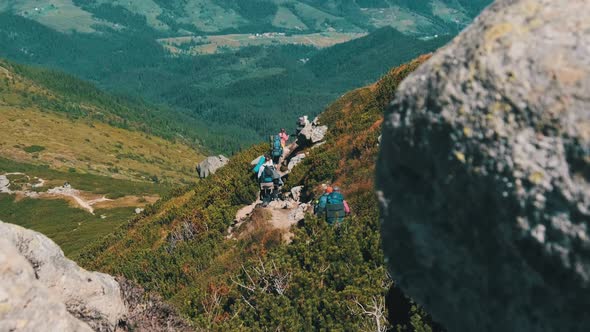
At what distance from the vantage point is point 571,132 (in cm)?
445

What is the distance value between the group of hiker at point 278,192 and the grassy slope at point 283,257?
0.51 m

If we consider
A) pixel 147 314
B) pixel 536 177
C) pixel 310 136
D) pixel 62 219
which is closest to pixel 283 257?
pixel 147 314

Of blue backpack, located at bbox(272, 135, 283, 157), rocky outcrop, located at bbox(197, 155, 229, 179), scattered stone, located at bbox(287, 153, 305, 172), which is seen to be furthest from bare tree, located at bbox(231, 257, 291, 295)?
rocky outcrop, located at bbox(197, 155, 229, 179)

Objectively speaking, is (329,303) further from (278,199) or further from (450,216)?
(278,199)

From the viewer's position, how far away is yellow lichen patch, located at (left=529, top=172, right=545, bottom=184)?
4.57 meters

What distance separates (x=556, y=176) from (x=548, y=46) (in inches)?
46.6

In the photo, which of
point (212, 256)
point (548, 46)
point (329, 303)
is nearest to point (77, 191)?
point (212, 256)

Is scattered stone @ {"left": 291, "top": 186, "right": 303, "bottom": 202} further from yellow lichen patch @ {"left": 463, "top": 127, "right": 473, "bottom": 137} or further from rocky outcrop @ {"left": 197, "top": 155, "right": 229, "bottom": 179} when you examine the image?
rocky outcrop @ {"left": 197, "top": 155, "right": 229, "bottom": 179}

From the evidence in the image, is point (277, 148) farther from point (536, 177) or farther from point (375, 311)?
point (536, 177)

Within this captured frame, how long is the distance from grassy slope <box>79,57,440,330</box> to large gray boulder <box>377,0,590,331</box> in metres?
6.97

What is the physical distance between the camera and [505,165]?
15.6 feet

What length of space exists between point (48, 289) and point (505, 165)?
7.98 m

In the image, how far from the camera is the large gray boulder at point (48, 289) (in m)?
7.98

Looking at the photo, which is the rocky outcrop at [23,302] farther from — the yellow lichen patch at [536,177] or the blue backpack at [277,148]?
the blue backpack at [277,148]
